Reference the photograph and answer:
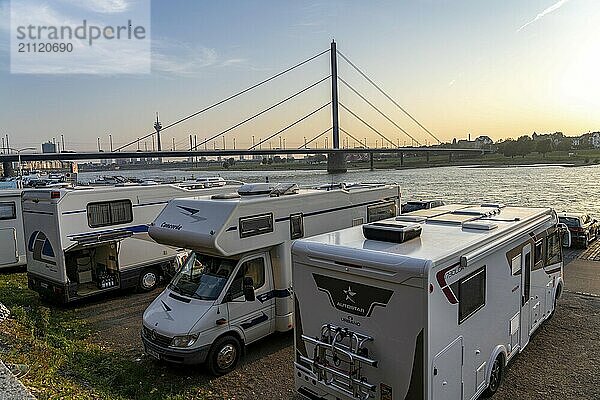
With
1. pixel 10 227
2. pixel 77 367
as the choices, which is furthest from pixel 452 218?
pixel 10 227

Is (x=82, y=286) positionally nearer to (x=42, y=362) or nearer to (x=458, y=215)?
(x=42, y=362)

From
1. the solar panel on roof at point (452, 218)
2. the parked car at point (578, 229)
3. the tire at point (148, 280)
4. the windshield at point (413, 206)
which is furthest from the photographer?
the windshield at point (413, 206)

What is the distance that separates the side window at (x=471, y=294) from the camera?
17.3ft

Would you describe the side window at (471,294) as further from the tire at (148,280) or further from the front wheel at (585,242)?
the front wheel at (585,242)

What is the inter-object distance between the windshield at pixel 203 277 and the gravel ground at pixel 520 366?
3.94 ft

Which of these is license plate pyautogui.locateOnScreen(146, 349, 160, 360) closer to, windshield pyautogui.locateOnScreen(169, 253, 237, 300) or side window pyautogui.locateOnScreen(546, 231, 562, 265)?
windshield pyautogui.locateOnScreen(169, 253, 237, 300)

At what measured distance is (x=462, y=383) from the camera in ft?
17.6

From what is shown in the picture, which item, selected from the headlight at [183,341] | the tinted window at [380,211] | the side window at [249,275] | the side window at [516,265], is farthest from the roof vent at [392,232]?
the tinted window at [380,211]

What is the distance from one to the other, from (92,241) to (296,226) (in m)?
5.47

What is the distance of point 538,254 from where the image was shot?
7.66 m

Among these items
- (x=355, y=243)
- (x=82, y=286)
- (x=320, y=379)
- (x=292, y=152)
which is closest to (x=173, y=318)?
(x=320, y=379)

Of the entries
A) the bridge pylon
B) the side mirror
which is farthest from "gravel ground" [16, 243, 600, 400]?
the bridge pylon

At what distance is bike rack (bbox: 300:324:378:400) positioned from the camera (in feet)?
17.1

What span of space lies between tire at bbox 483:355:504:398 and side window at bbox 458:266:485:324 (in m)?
1.09
